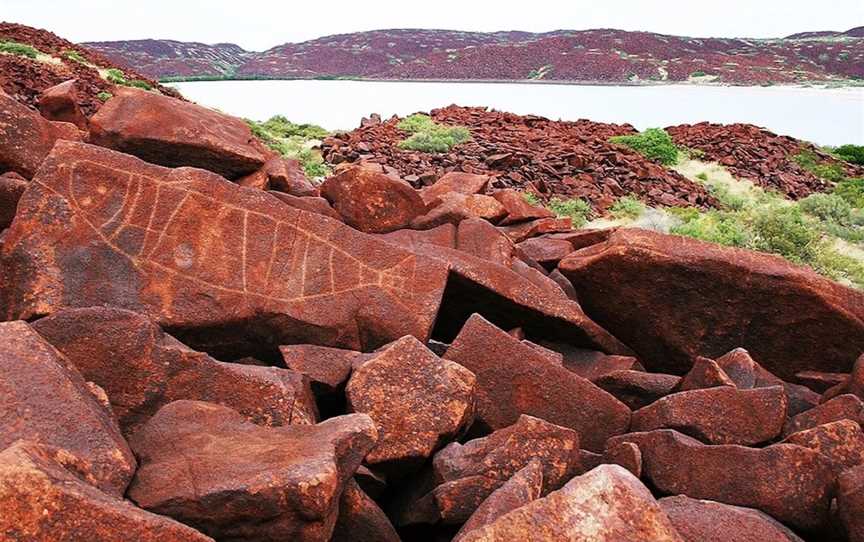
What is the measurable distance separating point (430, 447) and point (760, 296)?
3.04 metres

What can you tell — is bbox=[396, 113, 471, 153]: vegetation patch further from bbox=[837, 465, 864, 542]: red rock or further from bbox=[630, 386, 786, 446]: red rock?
bbox=[837, 465, 864, 542]: red rock

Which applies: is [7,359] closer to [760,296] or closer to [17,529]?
[17,529]

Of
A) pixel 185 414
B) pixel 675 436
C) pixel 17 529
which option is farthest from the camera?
pixel 675 436

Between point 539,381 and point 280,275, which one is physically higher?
point 280,275

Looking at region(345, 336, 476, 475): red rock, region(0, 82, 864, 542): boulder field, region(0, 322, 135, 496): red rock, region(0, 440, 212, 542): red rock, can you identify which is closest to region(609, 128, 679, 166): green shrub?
region(0, 82, 864, 542): boulder field

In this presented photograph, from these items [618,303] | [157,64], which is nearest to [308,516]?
[618,303]

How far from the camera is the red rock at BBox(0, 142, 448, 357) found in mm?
4707

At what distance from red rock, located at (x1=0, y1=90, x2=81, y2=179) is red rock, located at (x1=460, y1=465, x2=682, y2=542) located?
4.90 meters

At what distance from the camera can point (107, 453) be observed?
2.84m

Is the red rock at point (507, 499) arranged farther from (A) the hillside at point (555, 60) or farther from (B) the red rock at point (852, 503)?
(A) the hillside at point (555, 60)

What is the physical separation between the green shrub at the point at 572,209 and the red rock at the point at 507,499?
11.2m

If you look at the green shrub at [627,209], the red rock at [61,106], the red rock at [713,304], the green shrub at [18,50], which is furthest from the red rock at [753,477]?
the green shrub at [18,50]

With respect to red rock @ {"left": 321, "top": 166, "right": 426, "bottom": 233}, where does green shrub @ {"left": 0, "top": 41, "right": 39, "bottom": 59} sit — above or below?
above

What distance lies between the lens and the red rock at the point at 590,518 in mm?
2506
